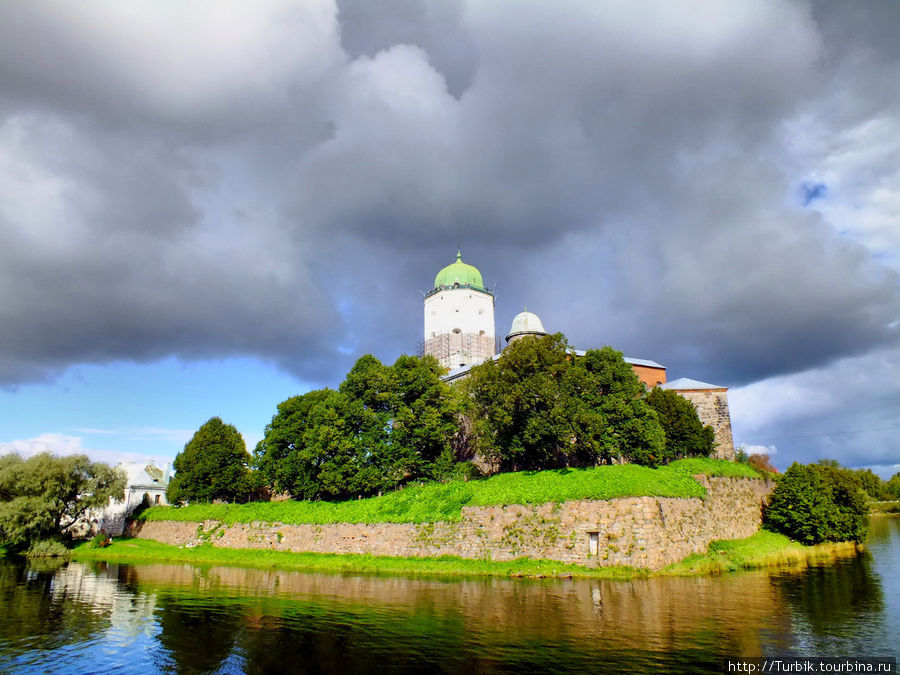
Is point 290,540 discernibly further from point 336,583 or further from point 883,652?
point 883,652

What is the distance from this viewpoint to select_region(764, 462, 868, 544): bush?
102ft

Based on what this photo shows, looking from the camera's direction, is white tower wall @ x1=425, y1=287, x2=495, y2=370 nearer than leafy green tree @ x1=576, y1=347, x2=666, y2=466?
No

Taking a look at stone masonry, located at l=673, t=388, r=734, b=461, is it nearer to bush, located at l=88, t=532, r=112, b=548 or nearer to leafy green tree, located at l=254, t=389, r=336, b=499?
leafy green tree, located at l=254, t=389, r=336, b=499

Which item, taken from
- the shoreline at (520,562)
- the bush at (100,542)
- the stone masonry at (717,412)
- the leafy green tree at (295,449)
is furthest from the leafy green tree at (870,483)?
the bush at (100,542)

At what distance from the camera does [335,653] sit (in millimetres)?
12547

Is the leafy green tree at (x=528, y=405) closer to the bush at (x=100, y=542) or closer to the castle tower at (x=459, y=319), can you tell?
the castle tower at (x=459, y=319)

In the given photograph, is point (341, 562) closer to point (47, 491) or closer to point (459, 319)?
point (47, 491)

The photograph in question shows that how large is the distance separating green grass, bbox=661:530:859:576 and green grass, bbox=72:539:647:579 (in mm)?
3248

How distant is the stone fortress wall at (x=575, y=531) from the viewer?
23656 mm

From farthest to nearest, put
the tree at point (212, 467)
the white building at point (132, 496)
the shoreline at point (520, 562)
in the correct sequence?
1. the white building at point (132, 496)
2. the tree at point (212, 467)
3. the shoreline at point (520, 562)

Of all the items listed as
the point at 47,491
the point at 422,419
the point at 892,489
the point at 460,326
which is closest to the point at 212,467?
the point at 47,491

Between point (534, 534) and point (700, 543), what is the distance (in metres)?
8.19

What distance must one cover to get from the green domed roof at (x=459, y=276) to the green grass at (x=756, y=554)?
39.2 m

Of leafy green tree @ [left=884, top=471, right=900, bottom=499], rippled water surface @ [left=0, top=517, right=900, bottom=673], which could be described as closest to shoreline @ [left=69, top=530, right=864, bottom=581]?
rippled water surface @ [left=0, top=517, right=900, bottom=673]
